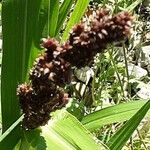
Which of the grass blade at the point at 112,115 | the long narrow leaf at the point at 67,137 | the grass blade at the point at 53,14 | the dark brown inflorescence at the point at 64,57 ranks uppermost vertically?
the grass blade at the point at 53,14

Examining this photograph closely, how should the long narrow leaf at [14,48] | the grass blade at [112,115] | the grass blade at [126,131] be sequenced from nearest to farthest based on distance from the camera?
the long narrow leaf at [14,48], the grass blade at [126,131], the grass blade at [112,115]

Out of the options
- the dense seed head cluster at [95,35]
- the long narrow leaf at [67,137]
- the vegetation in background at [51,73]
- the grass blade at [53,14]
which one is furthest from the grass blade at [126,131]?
the dense seed head cluster at [95,35]

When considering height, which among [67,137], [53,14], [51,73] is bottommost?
[67,137]

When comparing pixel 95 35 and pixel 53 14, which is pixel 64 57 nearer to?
pixel 95 35

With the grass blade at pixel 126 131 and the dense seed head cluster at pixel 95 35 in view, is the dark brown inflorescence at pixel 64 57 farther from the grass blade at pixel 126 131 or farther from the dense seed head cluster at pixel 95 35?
the grass blade at pixel 126 131

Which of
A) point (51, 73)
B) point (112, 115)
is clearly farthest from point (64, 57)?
point (112, 115)
